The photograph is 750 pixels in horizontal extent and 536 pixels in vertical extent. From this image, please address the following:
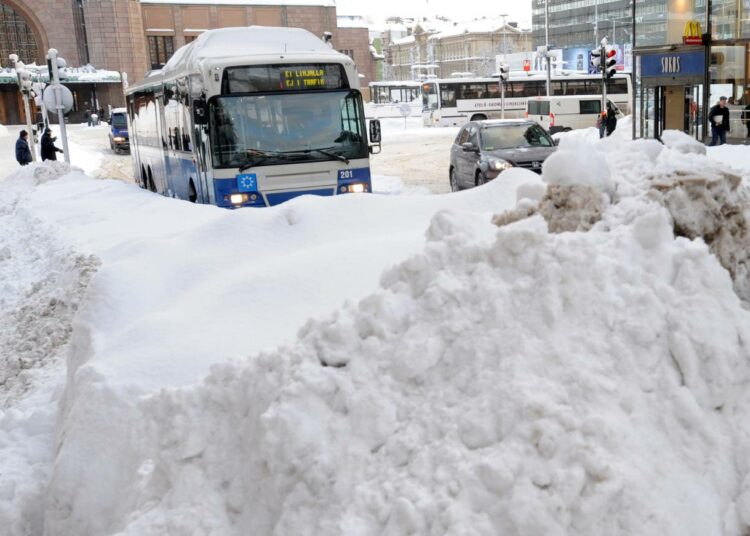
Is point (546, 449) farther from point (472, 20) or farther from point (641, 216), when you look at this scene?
point (472, 20)

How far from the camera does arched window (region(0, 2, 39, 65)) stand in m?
70.8

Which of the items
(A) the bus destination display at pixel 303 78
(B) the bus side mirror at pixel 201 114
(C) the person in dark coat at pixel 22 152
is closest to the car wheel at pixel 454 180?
(A) the bus destination display at pixel 303 78

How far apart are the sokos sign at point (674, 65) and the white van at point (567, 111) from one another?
14.1 meters

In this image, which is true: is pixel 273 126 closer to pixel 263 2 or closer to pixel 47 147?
pixel 47 147

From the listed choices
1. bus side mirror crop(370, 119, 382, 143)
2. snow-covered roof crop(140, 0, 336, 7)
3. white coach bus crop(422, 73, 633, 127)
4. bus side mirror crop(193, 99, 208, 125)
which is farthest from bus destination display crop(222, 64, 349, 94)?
snow-covered roof crop(140, 0, 336, 7)

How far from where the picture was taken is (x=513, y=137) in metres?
17.2

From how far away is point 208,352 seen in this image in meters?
4.84

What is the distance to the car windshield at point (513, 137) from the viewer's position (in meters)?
16.9

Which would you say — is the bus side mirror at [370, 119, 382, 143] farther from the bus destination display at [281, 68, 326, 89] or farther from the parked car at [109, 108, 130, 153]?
the parked car at [109, 108, 130, 153]

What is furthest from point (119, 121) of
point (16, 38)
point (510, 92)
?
point (16, 38)

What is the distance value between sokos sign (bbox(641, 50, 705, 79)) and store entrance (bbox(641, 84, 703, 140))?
387 millimetres

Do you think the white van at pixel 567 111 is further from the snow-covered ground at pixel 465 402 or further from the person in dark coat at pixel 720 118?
the snow-covered ground at pixel 465 402

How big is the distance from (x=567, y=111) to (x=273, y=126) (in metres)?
30.3

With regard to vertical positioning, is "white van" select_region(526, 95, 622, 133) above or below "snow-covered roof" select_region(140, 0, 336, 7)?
below
